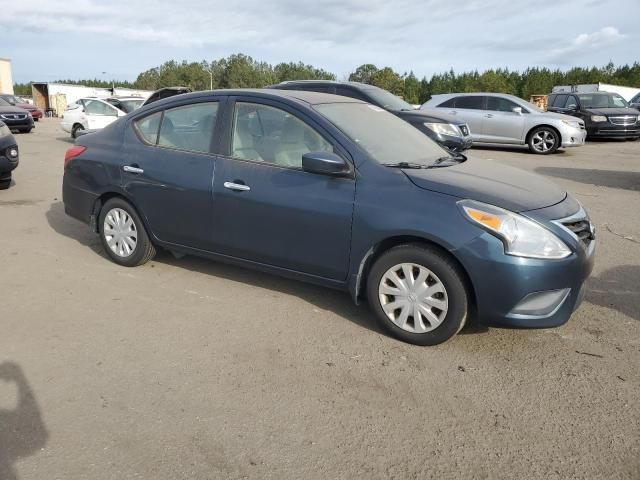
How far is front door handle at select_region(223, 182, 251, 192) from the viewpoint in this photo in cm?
420

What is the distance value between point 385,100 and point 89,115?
32.7 feet

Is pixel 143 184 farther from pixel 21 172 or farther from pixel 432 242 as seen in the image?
pixel 21 172

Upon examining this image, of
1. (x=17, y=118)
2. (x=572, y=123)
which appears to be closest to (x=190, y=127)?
(x=572, y=123)

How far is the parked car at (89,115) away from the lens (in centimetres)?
1678

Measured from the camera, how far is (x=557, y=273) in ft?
11.0

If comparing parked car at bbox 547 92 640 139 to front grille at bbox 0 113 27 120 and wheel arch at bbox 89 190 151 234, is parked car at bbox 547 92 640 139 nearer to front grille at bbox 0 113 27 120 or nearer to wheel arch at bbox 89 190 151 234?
wheel arch at bbox 89 190 151 234

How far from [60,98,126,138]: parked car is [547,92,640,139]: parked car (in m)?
14.9

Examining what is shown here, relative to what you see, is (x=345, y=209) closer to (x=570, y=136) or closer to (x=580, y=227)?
(x=580, y=227)

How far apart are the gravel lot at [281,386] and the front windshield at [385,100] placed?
7.10 m

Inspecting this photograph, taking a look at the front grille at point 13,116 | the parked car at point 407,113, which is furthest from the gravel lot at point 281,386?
the front grille at point 13,116

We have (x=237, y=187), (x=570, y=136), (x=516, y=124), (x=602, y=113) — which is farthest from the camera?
(x=602, y=113)

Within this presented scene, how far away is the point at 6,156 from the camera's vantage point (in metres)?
8.59

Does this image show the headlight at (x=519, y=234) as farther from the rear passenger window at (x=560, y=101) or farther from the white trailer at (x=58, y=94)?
the white trailer at (x=58, y=94)

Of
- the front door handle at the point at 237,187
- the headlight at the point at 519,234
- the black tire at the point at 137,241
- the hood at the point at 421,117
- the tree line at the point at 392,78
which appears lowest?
the black tire at the point at 137,241
